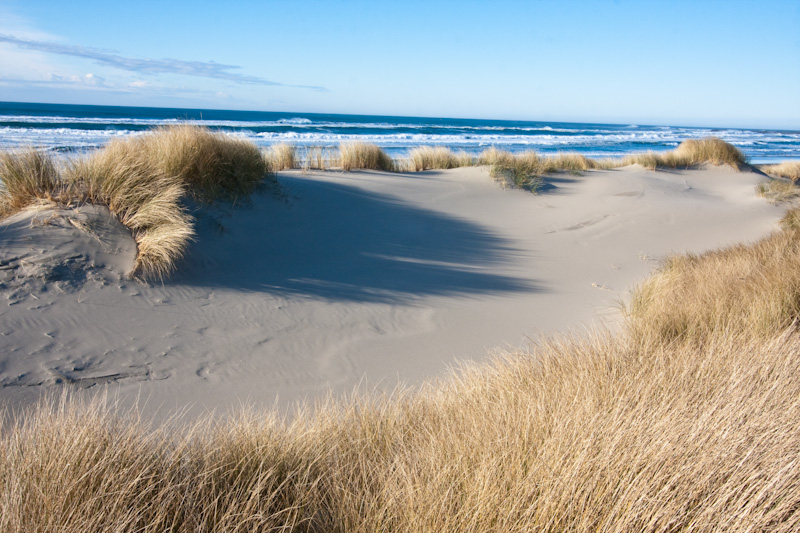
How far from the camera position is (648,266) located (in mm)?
8023

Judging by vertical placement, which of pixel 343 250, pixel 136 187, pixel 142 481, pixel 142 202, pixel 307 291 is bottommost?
pixel 307 291

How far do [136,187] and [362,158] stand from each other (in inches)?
241

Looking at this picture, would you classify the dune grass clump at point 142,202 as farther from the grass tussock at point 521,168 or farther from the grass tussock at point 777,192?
the grass tussock at point 777,192

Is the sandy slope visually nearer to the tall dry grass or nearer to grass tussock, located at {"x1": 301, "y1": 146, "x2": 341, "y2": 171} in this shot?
grass tussock, located at {"x1": 301, "y1": 146, "x2": 341, "y2": 171}

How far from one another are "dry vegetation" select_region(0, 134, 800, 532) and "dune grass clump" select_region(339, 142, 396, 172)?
8.59m

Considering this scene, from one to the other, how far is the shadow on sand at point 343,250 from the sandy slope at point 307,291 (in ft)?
0.09

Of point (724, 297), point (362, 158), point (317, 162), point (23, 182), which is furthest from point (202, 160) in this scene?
point (724, 297)

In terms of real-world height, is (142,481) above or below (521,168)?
below

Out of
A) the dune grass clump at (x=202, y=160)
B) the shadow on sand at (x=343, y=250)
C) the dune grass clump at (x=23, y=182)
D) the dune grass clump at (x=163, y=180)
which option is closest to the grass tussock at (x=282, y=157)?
the shadow on sand at (x=343, y=250)

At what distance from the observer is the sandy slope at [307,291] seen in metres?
4.20

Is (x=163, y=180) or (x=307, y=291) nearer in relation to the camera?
(x=307, y=291)

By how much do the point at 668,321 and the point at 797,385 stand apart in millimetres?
1673

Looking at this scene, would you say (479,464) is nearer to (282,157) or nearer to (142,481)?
(142,481)

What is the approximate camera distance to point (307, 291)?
589 cm
